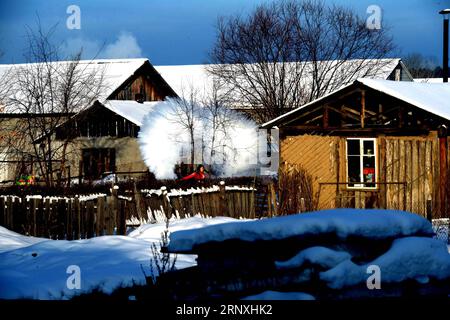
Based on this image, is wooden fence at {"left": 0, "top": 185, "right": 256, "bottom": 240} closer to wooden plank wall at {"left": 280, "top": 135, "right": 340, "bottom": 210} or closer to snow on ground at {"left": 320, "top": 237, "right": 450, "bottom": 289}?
wooden plank wall at {"left": 280, "top": 135, "right": 340, "bottom": 210}

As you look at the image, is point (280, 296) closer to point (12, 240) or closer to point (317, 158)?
point (12, 240)

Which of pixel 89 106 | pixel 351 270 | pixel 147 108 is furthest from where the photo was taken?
pixel 147 108

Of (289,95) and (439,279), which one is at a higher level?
(289,95)

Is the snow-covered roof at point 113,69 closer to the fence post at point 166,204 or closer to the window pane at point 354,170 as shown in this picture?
the window pane at point 354,170

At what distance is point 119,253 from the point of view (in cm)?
1210

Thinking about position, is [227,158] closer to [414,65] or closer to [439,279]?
[439,279]

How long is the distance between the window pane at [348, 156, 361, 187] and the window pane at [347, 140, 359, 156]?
4.4 inches

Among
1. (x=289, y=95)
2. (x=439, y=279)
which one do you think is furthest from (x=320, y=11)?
(x=439, y=279)

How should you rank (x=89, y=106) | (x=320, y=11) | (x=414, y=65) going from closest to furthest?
(x=89, y=106) → (x=320, y=11) → (x=414, y=65)

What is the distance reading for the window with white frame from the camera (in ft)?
62.3

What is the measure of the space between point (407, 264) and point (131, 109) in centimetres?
2905

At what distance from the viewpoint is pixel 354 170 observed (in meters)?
19.2

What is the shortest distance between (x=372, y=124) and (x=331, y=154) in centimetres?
123

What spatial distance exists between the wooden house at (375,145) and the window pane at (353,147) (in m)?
0.02
